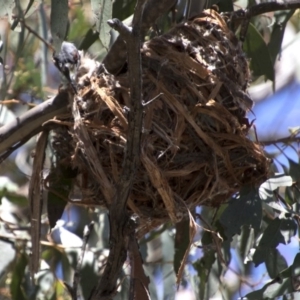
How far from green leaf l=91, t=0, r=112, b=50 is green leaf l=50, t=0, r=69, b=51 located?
9cm

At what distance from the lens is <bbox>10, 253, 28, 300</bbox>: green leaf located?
3.13 metres

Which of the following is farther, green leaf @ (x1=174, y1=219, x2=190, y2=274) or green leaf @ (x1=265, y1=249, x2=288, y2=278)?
green leaf @ (x1=174, y1=219, x2=190, y2=274)

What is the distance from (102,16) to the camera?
235 cm

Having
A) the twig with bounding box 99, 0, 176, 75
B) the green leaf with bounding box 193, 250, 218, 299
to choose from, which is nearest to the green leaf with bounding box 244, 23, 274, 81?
the twig with bounding box 99, 0, 176, 75

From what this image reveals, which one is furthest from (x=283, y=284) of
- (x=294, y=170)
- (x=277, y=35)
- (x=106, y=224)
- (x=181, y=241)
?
(x=106, y=224)

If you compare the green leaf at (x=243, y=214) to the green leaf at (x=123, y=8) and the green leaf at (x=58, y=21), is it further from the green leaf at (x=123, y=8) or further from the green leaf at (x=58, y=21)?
the green leaf at (x=123, y=8)

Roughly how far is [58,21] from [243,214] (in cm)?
81

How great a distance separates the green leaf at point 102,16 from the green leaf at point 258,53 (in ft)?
2.48

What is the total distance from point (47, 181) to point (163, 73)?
1.97ft

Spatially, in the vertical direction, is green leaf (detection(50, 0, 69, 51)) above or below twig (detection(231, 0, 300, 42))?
above

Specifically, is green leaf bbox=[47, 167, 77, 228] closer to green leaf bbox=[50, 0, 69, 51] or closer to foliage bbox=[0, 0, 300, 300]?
foliage bbox=[0, 0, 300, 300]

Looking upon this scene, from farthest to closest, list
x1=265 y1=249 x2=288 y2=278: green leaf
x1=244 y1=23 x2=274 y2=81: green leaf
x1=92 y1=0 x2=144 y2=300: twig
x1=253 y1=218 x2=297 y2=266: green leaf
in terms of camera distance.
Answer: x1=244 y1=23 x2=274 y2=81: green leaf, x1=265 y1=249 x2=288 y2=278: green leaf, x1=253 y1=218 x2=297 y2=266: green leaf, x1=92 y1=0 x2=144 y2=300: twig

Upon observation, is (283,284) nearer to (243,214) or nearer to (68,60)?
(243,214)

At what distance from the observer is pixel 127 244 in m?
2.11
